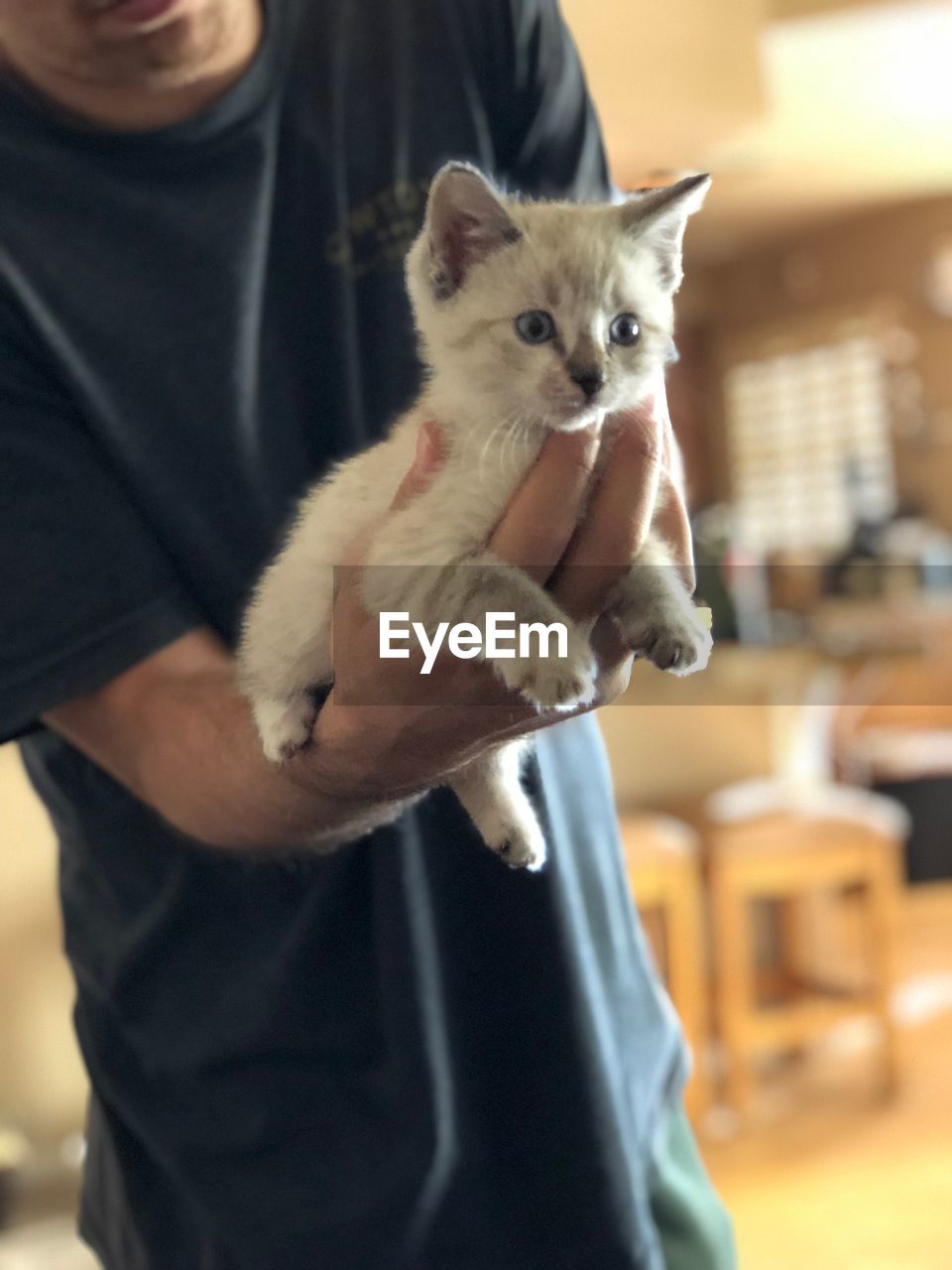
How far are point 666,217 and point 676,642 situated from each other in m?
0.21

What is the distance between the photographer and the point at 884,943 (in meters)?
2.74

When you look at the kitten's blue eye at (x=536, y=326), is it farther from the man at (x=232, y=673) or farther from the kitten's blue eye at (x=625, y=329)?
the man at (x=232, y=673)

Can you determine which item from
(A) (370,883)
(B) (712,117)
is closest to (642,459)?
(A) (370,883)

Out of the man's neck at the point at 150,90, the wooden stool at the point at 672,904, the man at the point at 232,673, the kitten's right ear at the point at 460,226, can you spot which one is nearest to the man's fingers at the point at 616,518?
the kitten's right ear at the point at 460,226

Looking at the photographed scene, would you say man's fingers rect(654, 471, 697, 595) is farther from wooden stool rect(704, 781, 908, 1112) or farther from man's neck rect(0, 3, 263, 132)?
wooden stool rect(704, 781, 908, 1112)

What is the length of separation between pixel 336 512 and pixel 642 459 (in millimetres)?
200

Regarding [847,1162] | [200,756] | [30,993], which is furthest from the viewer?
[847,1162]

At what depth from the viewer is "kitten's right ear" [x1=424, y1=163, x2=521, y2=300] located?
0.54 m

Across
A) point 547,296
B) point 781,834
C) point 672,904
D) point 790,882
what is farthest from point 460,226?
point 790,882

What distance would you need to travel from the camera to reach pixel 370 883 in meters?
0.84

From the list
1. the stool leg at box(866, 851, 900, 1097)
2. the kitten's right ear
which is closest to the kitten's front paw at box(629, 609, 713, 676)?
the kitten's right ear

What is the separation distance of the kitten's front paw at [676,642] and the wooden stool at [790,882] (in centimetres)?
217

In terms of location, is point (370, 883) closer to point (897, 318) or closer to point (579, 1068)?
point (579, 1068)

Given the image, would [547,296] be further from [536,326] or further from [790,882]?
[790,882]
